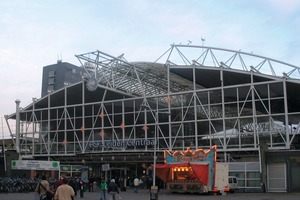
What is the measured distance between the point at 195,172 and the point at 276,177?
359 inches

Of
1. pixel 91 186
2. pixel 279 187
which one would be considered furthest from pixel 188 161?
pixel 91 186

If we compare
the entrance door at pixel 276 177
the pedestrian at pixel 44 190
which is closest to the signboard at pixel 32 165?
the entrance door at pixel 276 177

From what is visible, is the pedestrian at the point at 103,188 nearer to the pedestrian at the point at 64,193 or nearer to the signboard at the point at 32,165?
the pedestrian at the point at 64,193

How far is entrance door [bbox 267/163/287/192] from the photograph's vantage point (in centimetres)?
4009

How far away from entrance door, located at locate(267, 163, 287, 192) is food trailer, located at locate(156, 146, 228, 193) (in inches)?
217

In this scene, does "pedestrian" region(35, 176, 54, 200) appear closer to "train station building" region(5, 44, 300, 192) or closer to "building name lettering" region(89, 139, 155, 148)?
"train station building" region(5, 44, 300, 192)

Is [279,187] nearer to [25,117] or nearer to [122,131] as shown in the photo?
[122,131]

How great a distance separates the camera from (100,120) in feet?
176

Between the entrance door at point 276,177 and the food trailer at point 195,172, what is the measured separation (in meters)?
5.51

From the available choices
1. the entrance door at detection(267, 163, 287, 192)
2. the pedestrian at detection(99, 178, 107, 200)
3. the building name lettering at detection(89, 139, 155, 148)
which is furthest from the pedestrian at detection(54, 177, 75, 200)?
the building name lettering at detection(89, 139, 155, 148)

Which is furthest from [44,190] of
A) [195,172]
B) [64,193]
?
[195,172]

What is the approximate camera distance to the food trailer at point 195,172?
35.9 meters

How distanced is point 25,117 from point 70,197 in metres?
48.1

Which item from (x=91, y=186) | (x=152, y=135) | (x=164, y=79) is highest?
(x=164, y=79)
